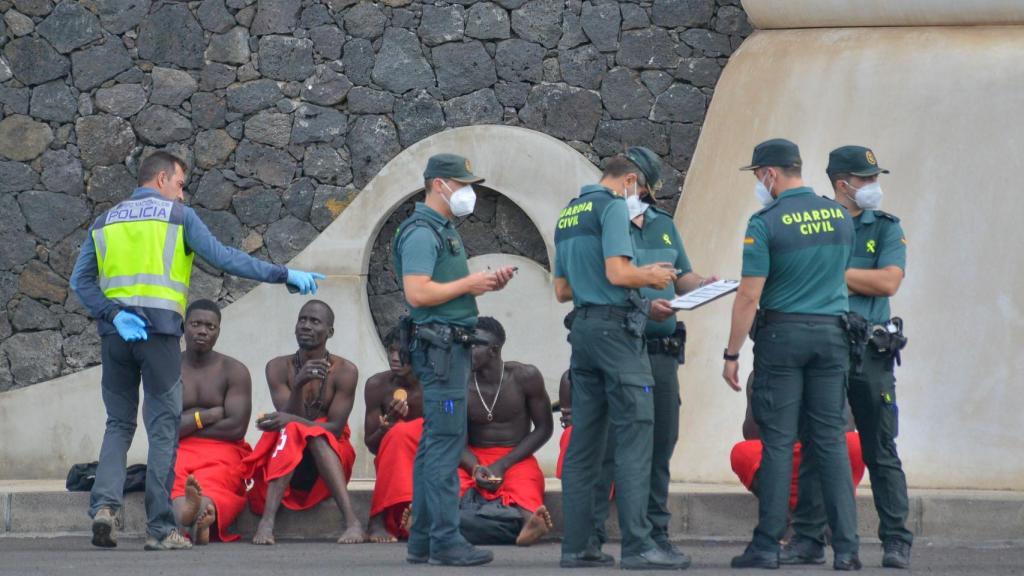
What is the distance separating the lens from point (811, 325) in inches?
254

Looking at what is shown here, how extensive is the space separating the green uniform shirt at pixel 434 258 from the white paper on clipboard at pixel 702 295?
0.90m

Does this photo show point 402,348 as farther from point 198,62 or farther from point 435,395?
point 198,62

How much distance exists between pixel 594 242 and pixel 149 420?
2.27 m

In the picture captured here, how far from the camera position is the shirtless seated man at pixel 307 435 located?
8008 mm

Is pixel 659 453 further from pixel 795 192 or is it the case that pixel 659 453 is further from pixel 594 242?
pixel 795 192

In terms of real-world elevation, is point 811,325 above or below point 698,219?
below

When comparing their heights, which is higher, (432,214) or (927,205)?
(927,205)

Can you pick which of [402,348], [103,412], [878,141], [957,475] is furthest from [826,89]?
[103,412]

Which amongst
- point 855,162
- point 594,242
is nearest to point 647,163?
point 594,242

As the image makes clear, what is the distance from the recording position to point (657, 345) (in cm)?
672

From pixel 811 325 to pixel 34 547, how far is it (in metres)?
3.83

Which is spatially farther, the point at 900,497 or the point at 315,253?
the point at 315,253

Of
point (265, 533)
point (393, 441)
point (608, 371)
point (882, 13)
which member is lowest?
point (265, 533)

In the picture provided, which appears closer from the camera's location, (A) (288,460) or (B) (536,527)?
(B) (536,527)
